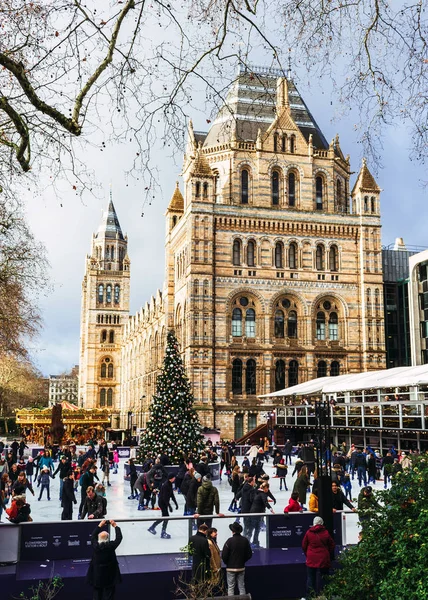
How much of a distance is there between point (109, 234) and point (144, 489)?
9020cm

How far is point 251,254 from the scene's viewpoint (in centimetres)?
4719

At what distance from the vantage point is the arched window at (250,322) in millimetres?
46156

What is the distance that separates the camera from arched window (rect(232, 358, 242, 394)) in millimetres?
45062

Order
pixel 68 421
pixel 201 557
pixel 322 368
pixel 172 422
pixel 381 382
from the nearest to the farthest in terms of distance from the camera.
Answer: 1. pixel 201 557
2. pixel 172 422
3. pixel 381 382
4. pixel 322 368
5. pixel 68 421

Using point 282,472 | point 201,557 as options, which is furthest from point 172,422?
point 201,557

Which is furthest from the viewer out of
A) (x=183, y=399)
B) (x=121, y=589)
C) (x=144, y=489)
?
(x=183, y=399)

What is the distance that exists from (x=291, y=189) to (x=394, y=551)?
4424 cm

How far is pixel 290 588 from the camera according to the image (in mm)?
10977

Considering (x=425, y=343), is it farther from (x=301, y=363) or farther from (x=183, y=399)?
(x=183, y=399)

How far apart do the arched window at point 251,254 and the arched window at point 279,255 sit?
5.91ft

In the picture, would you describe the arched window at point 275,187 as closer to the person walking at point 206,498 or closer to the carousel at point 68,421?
the carousel at point 68,421

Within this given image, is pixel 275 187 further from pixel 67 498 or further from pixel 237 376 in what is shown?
pixel 67 498

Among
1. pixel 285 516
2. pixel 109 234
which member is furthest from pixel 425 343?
pixel 109 234

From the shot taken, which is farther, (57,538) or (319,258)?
(319,258)
